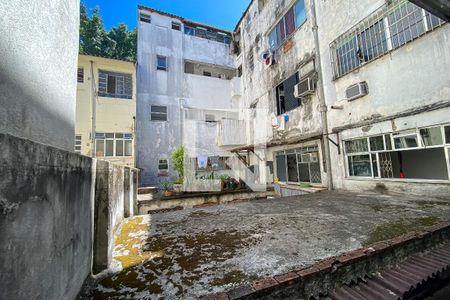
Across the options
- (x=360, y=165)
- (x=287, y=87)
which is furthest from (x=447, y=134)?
(x=287, y=87)

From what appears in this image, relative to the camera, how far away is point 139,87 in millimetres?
13508

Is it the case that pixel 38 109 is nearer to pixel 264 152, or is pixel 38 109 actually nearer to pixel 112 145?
pixel 112 145

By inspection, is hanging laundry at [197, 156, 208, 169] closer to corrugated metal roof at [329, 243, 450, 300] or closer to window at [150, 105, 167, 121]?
window at [150, 105, 167, 121]

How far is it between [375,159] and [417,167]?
8.76 feet

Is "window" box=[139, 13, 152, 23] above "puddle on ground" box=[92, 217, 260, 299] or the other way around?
above

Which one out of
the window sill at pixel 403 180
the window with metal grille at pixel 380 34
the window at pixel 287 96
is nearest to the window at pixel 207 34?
the window at pixel 287 96

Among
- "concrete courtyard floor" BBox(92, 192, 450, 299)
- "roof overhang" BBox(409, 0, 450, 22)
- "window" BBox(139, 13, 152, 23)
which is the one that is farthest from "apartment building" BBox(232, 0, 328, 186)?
"window" BBox(139, 13, 152, 23)

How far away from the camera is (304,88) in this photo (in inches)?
367

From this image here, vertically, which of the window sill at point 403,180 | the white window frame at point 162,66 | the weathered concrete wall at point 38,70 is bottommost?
the window sill at point 403,180

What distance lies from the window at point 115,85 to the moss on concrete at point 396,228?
13195 mm

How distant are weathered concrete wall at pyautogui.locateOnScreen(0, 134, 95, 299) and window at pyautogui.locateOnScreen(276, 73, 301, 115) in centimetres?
1039

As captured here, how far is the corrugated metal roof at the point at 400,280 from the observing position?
2.09 metres

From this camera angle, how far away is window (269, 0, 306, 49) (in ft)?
33.2

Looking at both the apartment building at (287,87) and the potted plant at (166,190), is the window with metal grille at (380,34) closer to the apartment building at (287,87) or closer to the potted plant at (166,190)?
the apartment building at (287,87)
